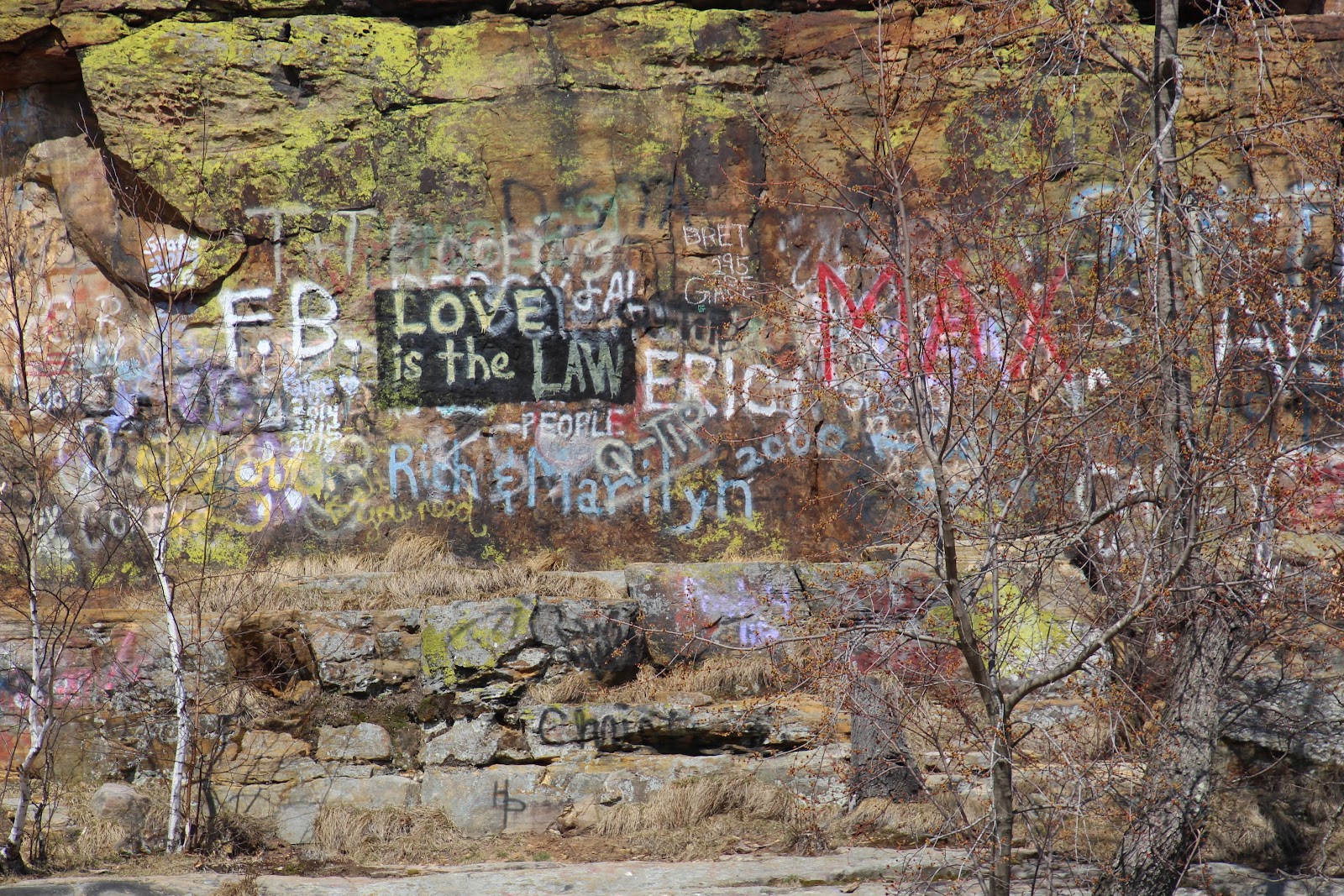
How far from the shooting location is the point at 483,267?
31.8 feet

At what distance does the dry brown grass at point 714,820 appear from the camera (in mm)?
6781

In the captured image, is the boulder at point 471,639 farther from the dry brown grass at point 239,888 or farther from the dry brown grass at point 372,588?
the dry brown grass at point 239,888

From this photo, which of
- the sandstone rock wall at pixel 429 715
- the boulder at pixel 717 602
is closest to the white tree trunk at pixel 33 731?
the sandstone rock wall at pixel 429 715

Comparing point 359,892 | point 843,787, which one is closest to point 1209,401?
point 843,787

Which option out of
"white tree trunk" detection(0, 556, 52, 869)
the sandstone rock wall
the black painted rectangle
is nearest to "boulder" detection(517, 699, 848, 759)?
the sandstone rock wall

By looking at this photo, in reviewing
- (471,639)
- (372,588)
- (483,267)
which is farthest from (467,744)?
(483,267)

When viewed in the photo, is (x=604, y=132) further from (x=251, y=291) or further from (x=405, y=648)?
(x=405, y=648)

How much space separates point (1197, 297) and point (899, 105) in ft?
15.1

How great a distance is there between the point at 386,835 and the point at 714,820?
6.60 feet

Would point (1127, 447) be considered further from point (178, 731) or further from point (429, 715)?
point (178, 731)

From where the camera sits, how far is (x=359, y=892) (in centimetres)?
625

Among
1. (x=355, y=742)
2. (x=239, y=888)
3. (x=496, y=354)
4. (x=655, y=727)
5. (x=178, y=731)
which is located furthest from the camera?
(x=496, y=354)

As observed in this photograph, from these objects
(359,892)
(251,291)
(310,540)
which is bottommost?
(359,892)

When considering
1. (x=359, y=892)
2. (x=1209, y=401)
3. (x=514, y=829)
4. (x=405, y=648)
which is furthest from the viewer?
(x=405, y=648)
